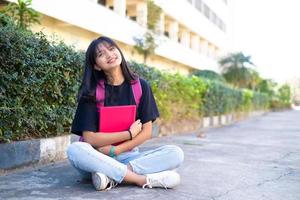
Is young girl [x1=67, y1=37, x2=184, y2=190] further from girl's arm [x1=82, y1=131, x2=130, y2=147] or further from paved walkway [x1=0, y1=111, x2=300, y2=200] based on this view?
paved walkway [x1=0, y1=111, x2=300, y2=200]

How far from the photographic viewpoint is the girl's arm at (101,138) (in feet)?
12.7

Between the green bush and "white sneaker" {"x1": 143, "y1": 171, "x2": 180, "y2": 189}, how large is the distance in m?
1.78

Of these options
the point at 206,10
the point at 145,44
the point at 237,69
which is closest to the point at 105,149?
the point at 145,44

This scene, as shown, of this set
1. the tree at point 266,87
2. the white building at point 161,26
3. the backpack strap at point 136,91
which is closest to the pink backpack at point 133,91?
the backpack strap at point 136,91

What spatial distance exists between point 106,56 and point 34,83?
158 cm

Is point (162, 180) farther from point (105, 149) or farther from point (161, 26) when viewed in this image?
point (161, 26)

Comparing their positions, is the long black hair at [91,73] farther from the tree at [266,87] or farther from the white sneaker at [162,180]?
the tree at [266,87]

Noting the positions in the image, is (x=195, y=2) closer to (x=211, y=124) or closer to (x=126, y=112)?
(x=211, y=124)

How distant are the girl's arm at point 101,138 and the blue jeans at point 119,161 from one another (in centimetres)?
7

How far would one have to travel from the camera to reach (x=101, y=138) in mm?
3869

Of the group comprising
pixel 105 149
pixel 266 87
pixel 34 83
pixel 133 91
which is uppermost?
pixel 266 87

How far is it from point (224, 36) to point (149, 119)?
46.1 m

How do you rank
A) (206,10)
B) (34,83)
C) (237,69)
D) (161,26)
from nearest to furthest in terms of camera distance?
1. (34,83)
2. (161,26)
3. (237,69)
4. (206,10)

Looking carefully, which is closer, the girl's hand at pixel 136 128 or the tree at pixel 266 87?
the girl's hand at pixel 136 128
